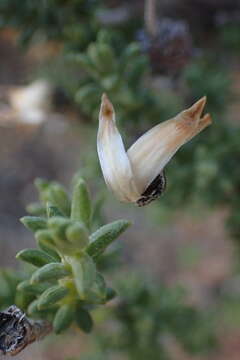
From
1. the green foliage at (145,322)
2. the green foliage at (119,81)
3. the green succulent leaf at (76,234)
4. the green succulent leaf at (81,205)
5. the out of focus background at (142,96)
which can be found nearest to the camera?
the green succulent leaf at (76,234)

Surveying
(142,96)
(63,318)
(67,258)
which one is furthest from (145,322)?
(67,258)

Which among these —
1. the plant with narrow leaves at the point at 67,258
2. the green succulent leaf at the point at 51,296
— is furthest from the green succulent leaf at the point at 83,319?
the green succulent leaf at the point at 51,296

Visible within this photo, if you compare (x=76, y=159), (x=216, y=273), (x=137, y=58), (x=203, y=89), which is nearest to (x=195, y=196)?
(x=203, y=89)

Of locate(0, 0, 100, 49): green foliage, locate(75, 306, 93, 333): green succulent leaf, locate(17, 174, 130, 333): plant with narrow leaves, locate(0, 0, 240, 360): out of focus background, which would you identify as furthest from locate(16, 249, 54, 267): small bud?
locate(0, 0, 100, 49): green foliage

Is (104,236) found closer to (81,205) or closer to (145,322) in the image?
(81,205)

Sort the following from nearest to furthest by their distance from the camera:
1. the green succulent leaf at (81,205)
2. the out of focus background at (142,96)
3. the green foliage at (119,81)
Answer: the green succulent leaf at (81,205)
the green foliage at (119,81)
the out of focus background at (142,96)

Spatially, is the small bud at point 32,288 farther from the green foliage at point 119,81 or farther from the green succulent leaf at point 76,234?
the green foliage at point 119,81

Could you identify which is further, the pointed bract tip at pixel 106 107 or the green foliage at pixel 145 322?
the green foliage at pixel 145 322
